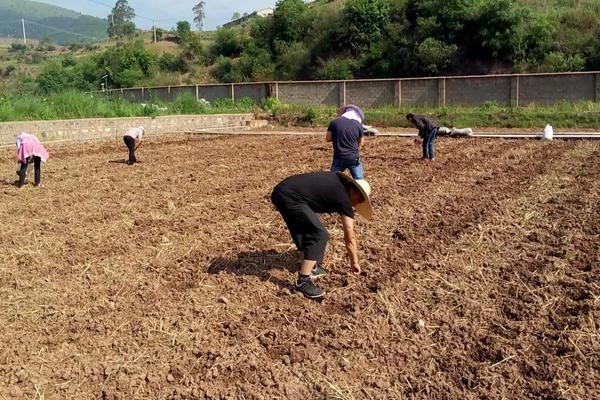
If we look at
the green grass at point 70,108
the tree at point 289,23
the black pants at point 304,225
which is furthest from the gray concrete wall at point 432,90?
the black pants at point 304,225

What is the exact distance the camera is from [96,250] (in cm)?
665

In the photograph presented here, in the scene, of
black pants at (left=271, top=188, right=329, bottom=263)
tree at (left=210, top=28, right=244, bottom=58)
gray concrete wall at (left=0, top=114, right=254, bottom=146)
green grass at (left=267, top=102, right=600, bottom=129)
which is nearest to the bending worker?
black pants at (left=271, top=188, right=329, bottom=263)

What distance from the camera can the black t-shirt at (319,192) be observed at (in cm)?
514

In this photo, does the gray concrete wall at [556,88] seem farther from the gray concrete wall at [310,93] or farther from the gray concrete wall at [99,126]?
the gray concrete wall at [99,126]

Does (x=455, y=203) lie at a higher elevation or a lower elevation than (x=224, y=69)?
lower

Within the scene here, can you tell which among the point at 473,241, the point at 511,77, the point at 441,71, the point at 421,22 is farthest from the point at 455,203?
the point at 421,22

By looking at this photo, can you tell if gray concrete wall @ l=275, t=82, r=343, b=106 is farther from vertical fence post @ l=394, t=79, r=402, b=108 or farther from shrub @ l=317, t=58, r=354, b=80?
shrub @ l=317, t=58, r=354, b=80

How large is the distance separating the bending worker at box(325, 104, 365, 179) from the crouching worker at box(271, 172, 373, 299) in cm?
250

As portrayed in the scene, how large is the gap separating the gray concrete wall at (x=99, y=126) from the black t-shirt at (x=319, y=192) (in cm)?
1401

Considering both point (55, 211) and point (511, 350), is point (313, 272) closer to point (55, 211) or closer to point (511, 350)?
point (511, 350)

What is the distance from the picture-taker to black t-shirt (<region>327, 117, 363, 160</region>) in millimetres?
7746

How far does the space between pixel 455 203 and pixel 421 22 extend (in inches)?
1313

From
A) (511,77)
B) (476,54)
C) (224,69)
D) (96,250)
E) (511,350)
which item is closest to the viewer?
(511,350)

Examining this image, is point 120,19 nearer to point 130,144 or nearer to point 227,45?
point 227,45
